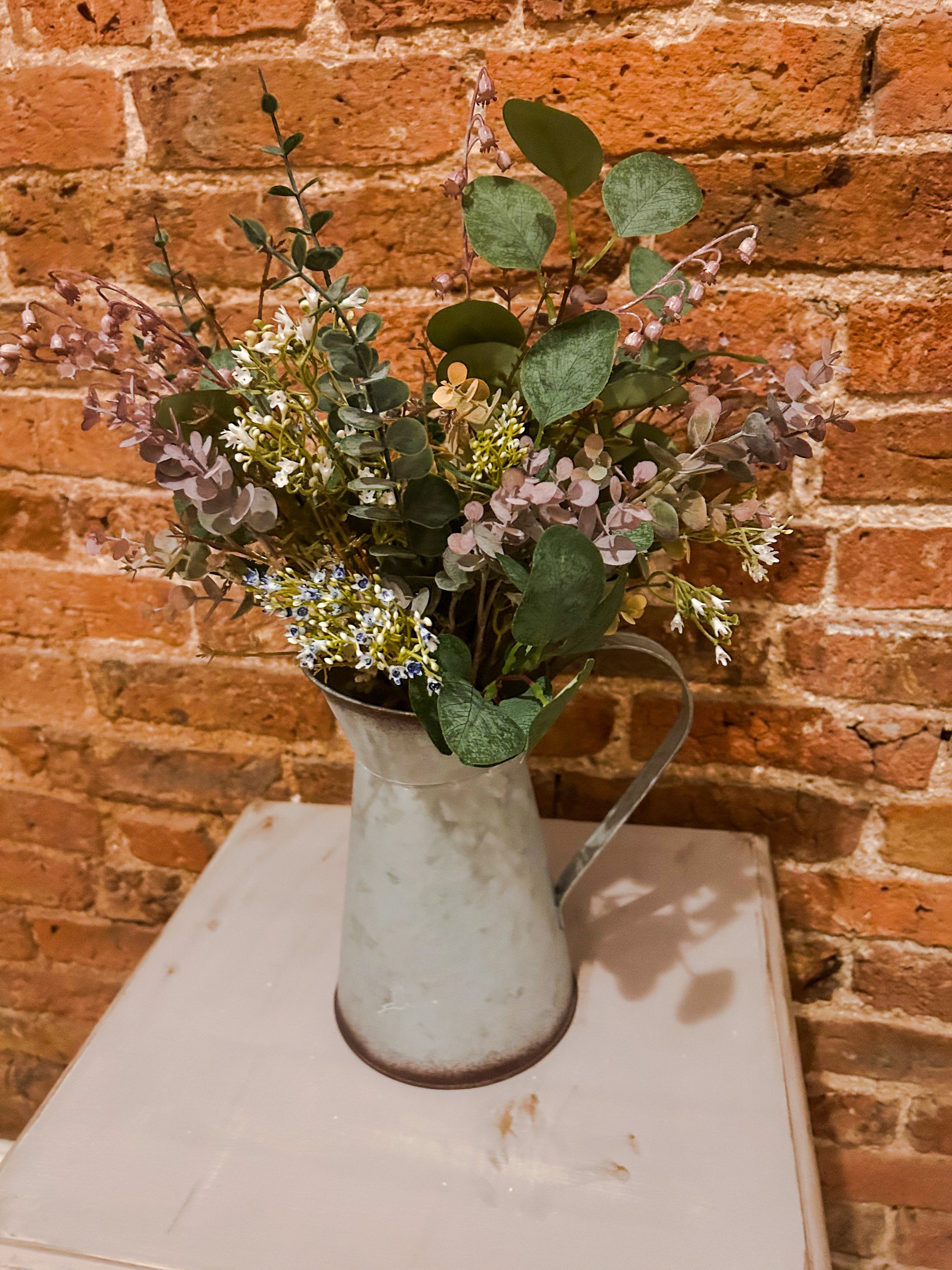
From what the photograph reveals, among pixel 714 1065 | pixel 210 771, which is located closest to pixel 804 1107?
pixel 714 1065

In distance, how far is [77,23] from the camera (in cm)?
72

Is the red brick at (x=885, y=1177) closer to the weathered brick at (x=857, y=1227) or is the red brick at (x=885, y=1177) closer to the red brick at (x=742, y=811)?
the weathered brick at (x=857, y=1227)

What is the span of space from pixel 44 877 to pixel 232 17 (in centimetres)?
91

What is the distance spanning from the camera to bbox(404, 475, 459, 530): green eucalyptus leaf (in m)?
0.46

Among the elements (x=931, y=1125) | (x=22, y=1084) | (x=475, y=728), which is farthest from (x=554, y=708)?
(x=22, y=1084)

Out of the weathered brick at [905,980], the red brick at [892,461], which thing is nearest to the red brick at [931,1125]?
the weathered brick at [905,980]

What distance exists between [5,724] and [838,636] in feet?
2.87

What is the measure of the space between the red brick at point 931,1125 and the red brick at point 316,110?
101 centimetres

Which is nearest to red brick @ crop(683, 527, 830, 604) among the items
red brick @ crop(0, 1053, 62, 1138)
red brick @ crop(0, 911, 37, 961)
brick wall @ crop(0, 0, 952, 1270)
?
brick wall @ crop(0, 0, 952, 1270)

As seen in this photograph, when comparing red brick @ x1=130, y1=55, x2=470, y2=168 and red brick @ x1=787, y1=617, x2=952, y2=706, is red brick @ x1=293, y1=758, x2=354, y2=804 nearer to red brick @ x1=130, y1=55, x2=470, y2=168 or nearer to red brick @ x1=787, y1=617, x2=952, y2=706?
red brick @ x1=787, y1=617, x2=952, y2=706

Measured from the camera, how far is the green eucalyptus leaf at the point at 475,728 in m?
0.44

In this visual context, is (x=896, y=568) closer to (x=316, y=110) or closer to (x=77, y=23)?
(x=316, y=110)

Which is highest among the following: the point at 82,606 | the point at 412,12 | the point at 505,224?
the point at 412,12

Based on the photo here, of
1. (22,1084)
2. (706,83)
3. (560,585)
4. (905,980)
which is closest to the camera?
(560,585)
